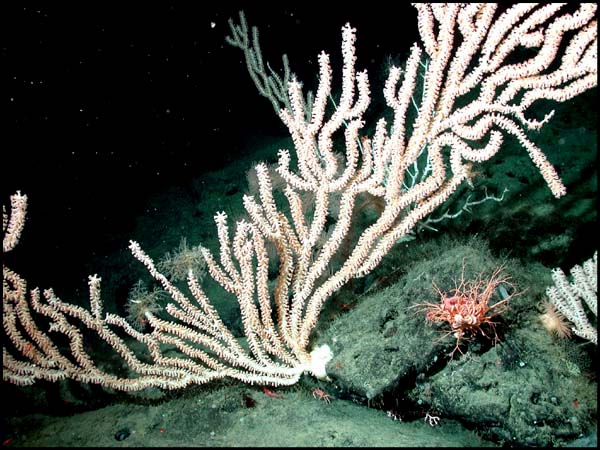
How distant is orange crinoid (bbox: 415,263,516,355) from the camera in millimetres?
2549

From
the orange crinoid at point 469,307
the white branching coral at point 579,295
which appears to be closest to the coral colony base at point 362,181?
the orange crinoid at point 469,307

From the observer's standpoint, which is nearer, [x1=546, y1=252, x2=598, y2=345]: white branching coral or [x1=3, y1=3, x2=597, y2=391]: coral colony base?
[x1=3, y1=3, x2=597, y2=391]: coral colony base

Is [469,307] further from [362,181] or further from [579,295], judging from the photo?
[362,181]

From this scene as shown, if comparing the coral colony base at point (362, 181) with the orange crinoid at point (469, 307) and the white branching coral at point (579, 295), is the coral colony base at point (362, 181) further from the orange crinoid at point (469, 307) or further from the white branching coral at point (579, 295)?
the white branching coral at point (579, 295)

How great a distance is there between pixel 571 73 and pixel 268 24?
47.8ft

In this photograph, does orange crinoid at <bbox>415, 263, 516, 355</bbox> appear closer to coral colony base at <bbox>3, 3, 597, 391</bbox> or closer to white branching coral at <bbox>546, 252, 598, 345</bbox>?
coral colony base at <bbox>3, 3, 597, 391</bbox>

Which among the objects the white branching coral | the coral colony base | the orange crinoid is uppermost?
the coral colony base

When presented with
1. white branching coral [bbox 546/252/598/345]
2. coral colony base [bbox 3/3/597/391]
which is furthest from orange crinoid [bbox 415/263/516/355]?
white branching coral [bbox 546/252/598/345]

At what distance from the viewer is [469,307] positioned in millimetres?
2553

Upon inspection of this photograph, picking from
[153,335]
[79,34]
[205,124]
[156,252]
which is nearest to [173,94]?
[205,124]

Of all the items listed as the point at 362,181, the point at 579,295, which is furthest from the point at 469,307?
the point at 362,181

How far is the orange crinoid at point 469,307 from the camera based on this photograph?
2.55 metres

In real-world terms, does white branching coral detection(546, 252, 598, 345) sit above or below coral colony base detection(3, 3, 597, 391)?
below

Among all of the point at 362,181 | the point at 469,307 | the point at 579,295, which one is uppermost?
the point at 362,181
